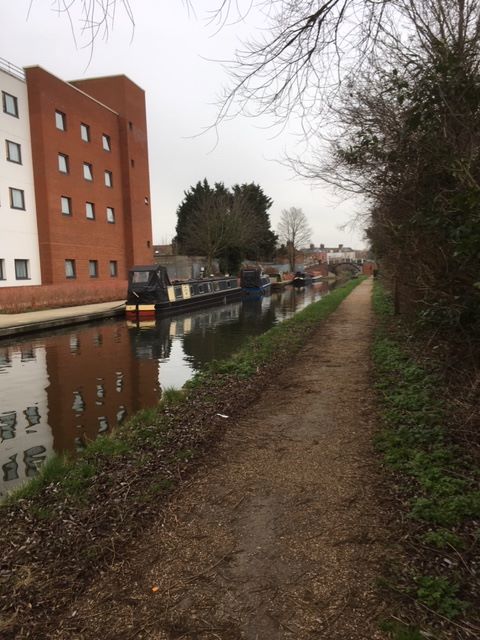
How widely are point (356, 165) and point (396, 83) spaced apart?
2.56m

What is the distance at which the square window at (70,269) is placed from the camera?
26453 millimetres

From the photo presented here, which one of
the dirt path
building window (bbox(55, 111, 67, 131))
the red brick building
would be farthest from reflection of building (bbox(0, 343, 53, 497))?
building window (bbox(55, 111, 67, 131))

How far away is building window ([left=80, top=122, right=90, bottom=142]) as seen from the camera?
28.5 meters

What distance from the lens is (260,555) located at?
2.69 m

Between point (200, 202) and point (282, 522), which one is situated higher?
point (200, 202)

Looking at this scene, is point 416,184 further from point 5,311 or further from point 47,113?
point 47,113

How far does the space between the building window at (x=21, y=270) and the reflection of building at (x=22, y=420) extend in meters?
13.0

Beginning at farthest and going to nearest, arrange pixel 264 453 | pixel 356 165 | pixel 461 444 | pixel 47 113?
pixel 47 113, pixel 356 165, pixel 264 453, pixel 461 444

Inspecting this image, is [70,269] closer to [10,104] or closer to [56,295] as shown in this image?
[56,295]

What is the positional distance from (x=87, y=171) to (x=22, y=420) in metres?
25.5

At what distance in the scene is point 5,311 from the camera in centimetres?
1927

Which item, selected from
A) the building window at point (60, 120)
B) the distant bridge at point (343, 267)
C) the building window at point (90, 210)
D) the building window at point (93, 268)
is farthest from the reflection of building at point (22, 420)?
the distant bridge at point (343, 267)

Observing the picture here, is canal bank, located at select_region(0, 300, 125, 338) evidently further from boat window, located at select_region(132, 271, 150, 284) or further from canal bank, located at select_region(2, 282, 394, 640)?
canal bank, located at select_region(2, 282, 394, 640)

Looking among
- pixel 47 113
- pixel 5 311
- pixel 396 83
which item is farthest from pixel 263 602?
pixel 47 113
